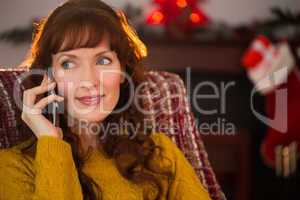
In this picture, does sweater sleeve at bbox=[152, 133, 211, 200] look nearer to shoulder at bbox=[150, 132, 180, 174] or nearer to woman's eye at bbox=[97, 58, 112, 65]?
shoulder at bbox=[150, 132, 180, 174]

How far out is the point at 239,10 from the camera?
234cm

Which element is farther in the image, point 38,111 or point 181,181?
point 181,181

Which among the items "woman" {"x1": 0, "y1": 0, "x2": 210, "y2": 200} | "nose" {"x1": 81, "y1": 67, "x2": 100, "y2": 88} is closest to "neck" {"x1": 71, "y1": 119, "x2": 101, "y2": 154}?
"woman" {"x1": 0, "y1": 0, "x2": 210, "y2": 200}

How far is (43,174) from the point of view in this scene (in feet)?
2.89

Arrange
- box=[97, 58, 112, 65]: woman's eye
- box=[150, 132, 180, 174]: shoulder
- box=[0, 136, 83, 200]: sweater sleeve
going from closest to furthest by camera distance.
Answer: box=[0, 136, 83, 200]: sweater sleeve, box=[97, 58, 112, 65]: woman's eye, box=[150, 132, 180, 174]: shoulder

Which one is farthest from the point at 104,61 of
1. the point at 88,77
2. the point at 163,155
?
the point at 163,155

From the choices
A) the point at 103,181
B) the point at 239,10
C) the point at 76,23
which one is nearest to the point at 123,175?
the point at 103,181

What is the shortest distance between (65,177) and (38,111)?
137mm

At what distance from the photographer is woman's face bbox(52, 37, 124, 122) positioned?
95 cm

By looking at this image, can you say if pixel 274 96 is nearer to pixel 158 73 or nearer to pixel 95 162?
pixel 158 73

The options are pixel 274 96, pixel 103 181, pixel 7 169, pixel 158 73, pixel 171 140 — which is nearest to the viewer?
pixel 7 169

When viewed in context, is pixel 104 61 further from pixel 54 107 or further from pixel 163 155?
pixel 163 155

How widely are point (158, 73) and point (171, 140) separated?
211 millimetres

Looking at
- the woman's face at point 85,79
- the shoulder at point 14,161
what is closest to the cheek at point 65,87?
the woman's face at point 85,79
